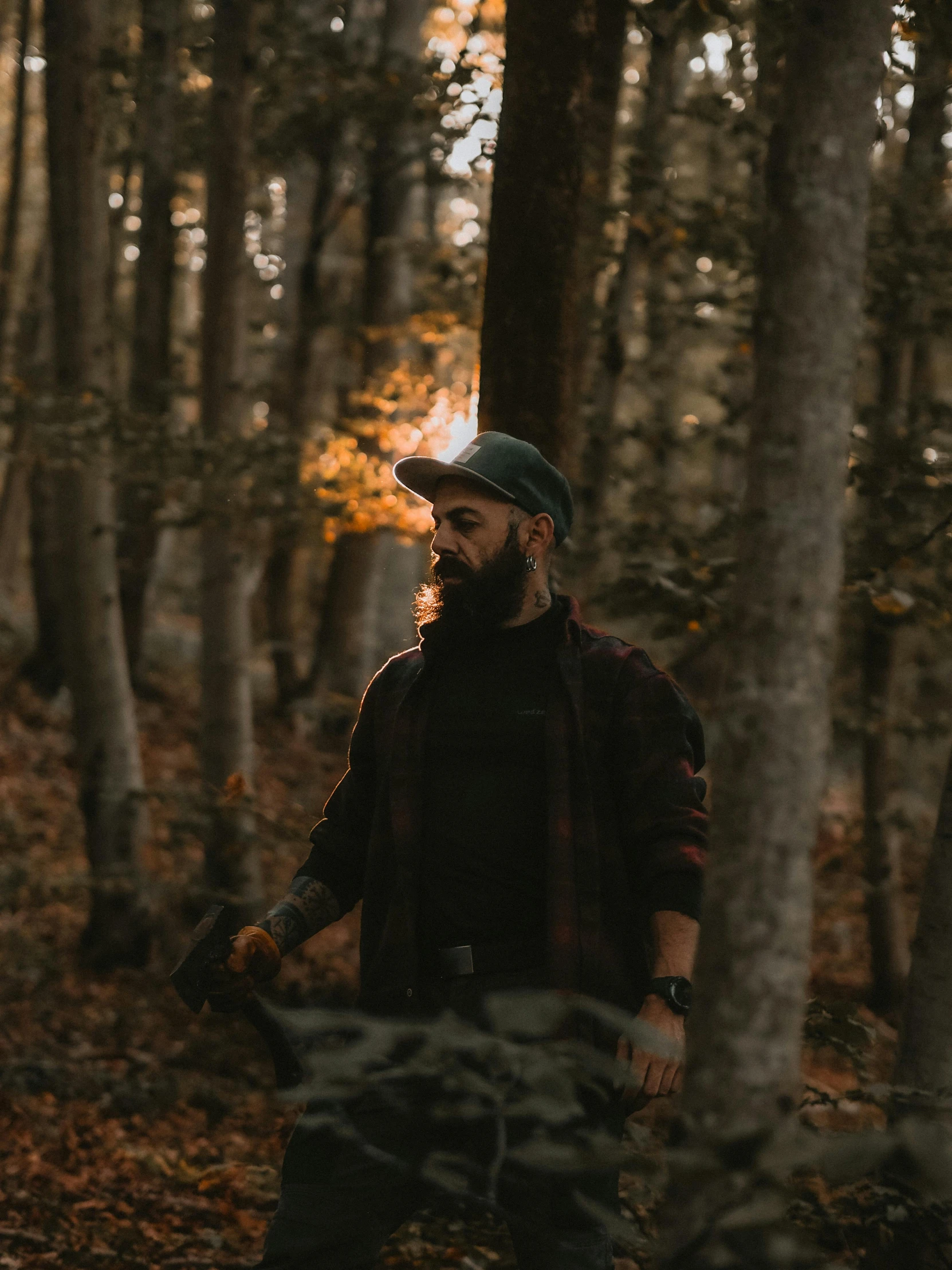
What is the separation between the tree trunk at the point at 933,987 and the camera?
3453 millimetres

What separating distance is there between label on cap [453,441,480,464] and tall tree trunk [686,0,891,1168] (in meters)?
1.35

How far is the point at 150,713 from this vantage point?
14.7m

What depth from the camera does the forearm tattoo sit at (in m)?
3.25

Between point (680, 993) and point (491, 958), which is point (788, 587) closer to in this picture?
point (680, 993)

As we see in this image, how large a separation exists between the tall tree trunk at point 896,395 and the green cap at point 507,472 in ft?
8.17

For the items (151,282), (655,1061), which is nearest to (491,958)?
(655,1061)

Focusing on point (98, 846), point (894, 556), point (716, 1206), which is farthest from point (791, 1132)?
point (98, 846)

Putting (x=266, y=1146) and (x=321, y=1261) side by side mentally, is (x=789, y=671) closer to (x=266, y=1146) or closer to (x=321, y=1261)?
(x=321, y=1261)

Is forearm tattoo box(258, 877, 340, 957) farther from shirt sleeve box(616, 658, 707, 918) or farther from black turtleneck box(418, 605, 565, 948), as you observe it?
shirt sleeve box(616, 658, 707, 918)

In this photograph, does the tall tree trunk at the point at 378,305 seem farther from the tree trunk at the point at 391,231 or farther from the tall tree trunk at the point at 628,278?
the tall tree trunk at the point at 628,278

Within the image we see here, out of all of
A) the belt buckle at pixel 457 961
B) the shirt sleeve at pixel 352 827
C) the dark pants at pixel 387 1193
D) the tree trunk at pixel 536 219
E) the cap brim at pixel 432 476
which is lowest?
the dark pants at pixel 387 1193

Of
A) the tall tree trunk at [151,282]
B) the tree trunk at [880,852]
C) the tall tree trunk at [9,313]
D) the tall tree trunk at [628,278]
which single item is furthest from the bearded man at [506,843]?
the tall tree trunk at [151,282]

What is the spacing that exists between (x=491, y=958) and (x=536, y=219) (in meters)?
2.93

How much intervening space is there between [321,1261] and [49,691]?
40.6ft
